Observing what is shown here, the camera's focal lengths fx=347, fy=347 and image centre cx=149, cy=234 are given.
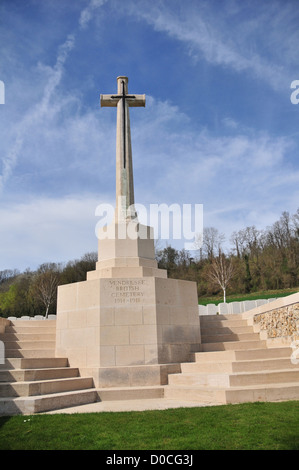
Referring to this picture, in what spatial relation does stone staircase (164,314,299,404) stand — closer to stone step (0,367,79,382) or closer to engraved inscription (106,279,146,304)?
engraved inscription (106,279,146,304)

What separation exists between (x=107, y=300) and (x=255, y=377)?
365 cm

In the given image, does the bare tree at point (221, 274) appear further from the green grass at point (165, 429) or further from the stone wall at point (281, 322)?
the green grass at point (165, 429)

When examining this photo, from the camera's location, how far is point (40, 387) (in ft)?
22.0

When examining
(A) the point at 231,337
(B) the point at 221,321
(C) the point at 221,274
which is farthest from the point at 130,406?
(C) the point at 221,274

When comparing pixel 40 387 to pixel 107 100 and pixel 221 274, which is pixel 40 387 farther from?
pixel 221 274

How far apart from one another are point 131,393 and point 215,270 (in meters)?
30.1

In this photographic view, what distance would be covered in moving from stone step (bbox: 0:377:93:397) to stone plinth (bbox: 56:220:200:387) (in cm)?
51

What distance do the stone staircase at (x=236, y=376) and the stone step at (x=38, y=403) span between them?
1.89m

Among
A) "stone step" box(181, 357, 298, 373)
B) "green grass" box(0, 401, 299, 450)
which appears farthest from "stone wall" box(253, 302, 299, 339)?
"green grass" box(0, 401, 299, 450)

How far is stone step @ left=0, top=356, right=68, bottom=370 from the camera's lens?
756cm

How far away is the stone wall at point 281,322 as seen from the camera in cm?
812

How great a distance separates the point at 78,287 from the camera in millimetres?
8836

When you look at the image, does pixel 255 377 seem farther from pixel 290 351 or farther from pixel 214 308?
pixel 214 308
